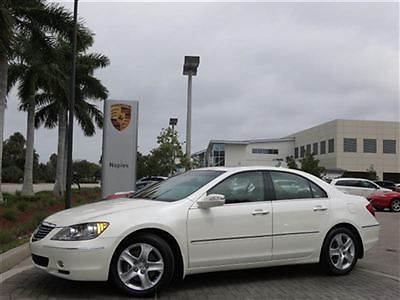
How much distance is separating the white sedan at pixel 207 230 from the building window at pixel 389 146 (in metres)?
82.1

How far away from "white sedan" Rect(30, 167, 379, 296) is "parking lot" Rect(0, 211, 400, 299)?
0.28m

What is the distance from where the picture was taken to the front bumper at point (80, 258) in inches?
238

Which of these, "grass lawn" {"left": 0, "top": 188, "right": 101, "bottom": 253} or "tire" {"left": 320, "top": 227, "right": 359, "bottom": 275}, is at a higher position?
"tire" {"left": 320, "top": 227, "right": 359, "bottom": 275}

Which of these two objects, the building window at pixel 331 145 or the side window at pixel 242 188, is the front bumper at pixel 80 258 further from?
the building window at pixel 331 145

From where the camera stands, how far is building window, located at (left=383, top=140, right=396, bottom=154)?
86.1m

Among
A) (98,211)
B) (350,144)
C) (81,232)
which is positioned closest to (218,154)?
(350,144)

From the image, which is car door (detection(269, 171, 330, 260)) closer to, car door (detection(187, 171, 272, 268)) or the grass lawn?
car door (detection(187, 171, 272, 268))

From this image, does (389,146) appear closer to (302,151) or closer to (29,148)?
(302,151)

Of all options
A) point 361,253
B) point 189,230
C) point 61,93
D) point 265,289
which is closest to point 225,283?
point 265,289

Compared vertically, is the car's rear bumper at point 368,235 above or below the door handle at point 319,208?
below

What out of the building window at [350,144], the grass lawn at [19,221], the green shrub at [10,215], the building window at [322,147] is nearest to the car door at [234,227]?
the grass lawn at [19,221]

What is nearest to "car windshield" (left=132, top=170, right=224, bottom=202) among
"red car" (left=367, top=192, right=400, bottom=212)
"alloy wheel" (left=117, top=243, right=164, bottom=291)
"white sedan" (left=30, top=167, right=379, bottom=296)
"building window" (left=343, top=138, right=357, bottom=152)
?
"white sedan" (left=30, top=167, right=379, bottom=296)

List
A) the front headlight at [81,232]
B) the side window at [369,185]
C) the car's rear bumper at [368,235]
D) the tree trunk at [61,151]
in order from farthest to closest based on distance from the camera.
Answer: the tree trunk at [61,151] → the side window at [369,185] → the car's rear bumper at [368,235] → the front headlight at [81,232]

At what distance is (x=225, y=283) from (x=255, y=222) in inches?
36.5
